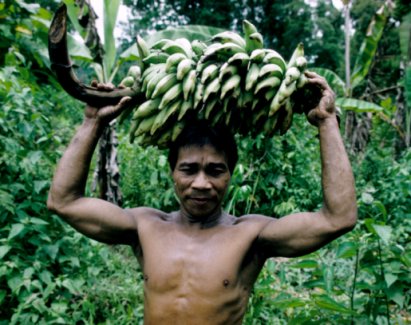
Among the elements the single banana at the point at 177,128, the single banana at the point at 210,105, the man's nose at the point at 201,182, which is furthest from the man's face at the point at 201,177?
the single banana at the point at 210,105

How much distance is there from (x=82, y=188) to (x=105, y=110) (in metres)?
0.35

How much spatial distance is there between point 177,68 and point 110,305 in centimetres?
283

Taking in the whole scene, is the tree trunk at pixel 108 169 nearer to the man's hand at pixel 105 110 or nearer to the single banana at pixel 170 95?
the man's hand at pixel 105 110

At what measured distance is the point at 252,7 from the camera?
2070 cm

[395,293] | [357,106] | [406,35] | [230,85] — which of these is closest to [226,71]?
[230,85]

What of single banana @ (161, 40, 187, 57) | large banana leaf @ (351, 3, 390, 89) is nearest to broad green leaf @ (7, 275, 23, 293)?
single banana @ (161, 40, 187, 57)

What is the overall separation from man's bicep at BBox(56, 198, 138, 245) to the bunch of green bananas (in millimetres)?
349

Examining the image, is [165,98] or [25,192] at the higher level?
[165,98]

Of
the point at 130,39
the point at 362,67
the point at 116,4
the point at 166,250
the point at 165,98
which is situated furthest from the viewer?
the point at 130,39

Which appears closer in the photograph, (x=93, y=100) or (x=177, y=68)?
(x=177, y=68)

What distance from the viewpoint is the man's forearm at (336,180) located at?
1.70 meters

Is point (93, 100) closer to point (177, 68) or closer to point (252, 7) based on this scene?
point (177, 68)

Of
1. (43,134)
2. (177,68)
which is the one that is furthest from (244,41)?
(43,134)

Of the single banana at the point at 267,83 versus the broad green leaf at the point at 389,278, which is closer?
the single banana at the point at 267,83
